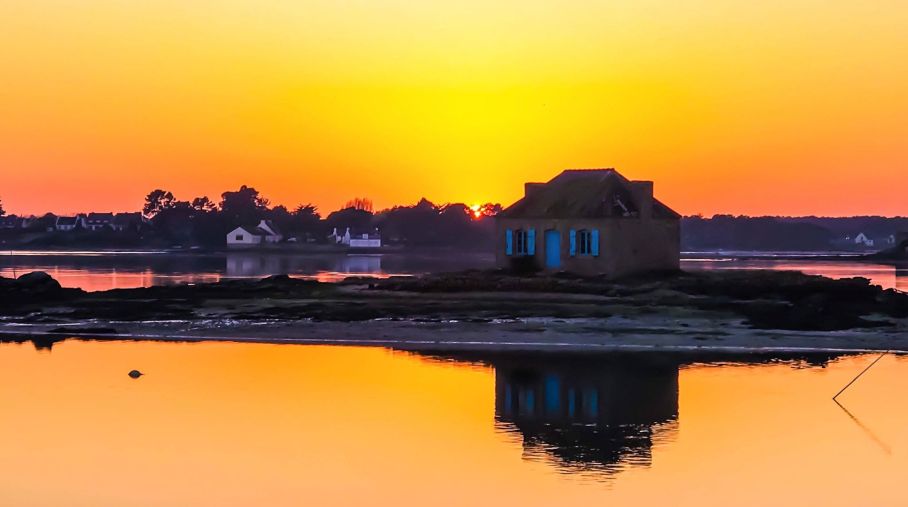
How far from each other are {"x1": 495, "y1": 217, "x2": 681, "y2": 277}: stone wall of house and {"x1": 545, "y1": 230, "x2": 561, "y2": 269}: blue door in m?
0.16

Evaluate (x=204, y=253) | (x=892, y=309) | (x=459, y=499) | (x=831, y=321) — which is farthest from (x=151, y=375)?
(x=204, y=253)

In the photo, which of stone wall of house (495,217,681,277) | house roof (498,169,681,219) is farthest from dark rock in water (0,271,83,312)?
house roof (498,169,681,219)

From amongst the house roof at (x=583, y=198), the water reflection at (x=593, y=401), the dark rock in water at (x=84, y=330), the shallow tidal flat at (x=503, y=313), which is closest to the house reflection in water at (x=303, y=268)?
the house roof at (x=583, y=198)

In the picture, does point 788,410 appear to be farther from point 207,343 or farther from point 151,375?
point 207,343

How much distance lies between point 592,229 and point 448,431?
34.2 meters

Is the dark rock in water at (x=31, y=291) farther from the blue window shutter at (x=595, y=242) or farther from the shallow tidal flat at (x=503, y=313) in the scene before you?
the blue window shutter at (x=595, y=242)

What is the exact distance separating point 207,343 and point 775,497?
80.0ft

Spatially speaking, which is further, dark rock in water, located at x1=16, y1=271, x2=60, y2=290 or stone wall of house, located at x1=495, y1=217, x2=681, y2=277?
stone wall of house, located at x1=495, y1=217, x2=681, y2=277

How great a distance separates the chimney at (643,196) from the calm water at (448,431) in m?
23.7

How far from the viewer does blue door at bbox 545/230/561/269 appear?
59.2 m

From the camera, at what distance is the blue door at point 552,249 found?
194ft

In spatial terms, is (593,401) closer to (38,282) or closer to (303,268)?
(38,282)

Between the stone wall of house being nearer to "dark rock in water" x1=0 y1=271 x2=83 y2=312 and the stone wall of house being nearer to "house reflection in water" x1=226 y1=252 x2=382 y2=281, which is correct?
"dark rock in water" x1=0 y1=271 x2=83 y2=312

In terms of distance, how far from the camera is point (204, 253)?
618 feet
